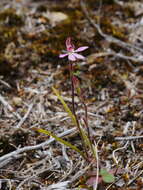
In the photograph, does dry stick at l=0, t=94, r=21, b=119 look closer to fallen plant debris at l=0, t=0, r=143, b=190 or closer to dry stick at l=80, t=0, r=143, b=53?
fallen plant debris at l=0, t=0, r=143, b=190

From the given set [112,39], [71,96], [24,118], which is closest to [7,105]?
[24,118]

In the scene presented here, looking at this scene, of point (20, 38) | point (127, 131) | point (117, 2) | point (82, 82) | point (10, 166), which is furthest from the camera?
point (117, 2)

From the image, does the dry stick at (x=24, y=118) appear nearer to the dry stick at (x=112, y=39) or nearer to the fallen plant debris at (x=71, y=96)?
the fallen plant debris at (x=71, y=96)

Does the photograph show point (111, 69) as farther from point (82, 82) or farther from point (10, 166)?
point (10, 166)

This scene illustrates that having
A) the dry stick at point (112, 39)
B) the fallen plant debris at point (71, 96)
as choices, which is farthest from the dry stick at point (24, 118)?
the dry stick at point (112, 39)

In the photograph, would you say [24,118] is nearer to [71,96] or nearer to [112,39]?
[71,96]

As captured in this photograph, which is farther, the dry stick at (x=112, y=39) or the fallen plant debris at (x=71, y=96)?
the dry stick at (x=112, y=39)

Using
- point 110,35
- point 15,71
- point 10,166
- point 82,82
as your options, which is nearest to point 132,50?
point 110,35

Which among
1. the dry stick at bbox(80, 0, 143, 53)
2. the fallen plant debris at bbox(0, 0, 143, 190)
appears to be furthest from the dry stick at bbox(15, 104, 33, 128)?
the dry stick at bbox(80, 0, 143, 53)
